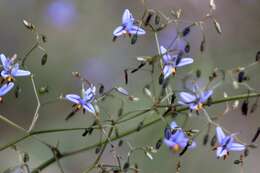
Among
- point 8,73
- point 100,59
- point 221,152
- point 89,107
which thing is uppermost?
point 8,73

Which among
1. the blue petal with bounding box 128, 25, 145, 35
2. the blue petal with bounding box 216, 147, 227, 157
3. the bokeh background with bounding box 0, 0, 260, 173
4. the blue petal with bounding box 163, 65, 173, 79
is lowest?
the bokeh background with bounding box 0, 0, 260, 173

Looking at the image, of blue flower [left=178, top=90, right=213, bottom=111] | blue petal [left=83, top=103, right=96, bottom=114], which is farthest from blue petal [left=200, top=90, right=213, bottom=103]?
blue petal [left=83, top=103, right=96, bottom=114]

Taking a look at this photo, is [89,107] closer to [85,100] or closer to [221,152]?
[85,100]

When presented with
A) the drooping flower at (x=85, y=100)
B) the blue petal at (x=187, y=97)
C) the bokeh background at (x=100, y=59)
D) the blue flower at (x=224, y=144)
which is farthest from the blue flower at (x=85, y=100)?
the bokeh background at (x=100, y=59)

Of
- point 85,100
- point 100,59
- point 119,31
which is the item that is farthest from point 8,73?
point 100,59

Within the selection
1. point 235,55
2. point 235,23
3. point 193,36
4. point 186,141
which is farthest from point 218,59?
point 186,141

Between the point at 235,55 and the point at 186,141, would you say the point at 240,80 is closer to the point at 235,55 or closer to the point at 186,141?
the point at 186,141

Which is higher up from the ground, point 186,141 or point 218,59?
point 186,141

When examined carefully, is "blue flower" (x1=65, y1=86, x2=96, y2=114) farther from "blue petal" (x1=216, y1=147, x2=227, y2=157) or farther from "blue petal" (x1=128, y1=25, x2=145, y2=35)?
"blue petal" (x1=216, y1=147, x2=227, y2=157)
